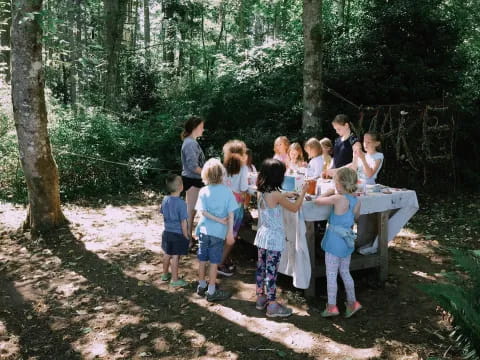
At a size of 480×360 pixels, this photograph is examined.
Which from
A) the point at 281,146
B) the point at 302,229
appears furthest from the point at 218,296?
the point at 281,146

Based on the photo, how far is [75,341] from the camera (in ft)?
13.9

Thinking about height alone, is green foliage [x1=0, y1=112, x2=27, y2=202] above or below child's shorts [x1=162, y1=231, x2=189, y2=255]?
above

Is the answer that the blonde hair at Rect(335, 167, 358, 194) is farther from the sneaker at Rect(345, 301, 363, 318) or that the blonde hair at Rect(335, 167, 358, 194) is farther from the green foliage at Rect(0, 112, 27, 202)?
the green foliage at Rect(0, 112, 27, 202)

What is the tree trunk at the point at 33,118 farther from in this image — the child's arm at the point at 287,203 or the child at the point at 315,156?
the child's arm at the point at 287,203

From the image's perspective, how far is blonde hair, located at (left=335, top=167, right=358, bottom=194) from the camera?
4.49 meters

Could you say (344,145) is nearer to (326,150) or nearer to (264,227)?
(326,150)

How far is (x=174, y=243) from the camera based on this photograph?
203 inches

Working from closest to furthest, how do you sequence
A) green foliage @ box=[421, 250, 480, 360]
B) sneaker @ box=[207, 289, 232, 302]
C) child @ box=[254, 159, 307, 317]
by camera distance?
green foliage @ box=[421, 250, 480, 360] < child @ box=[254, 159, 307, 317] < sneaker @ box=[207, 289, 232, 302]

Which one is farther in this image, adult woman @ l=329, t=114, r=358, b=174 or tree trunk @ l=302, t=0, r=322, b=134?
tree trunk @ l=302, t=0, r=322, b=134

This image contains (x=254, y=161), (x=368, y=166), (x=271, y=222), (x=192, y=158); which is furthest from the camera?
(x=254, y=161)

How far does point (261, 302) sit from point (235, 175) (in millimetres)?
1655

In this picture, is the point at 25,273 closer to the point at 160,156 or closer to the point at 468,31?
the point at 160,156

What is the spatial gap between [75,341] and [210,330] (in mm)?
1272

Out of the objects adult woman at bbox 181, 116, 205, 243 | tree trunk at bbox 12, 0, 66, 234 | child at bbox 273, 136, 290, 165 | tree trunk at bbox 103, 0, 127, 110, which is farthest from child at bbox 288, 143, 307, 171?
tree trunk at bbox 103, 0, 127, 110
